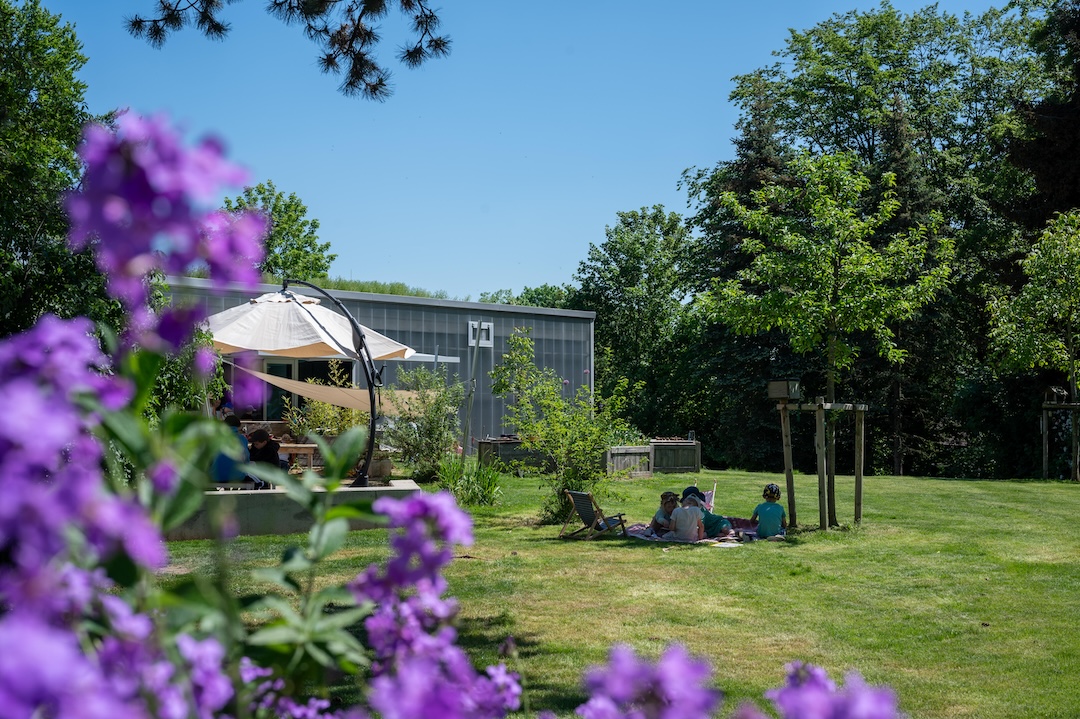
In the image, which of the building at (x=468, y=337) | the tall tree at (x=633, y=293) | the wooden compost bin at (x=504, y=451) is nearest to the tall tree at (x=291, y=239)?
the tall tree at (x=633, y=293)

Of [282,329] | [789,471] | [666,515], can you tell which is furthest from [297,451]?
[789,471]

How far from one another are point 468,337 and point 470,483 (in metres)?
10.9

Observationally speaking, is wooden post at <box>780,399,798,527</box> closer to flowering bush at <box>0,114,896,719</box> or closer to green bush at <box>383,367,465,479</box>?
green bush at <box>383,367,465,479</box>

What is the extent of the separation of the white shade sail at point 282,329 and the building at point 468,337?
8.17 meters

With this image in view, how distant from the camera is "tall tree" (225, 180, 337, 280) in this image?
39219 mm

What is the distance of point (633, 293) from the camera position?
1479 inches

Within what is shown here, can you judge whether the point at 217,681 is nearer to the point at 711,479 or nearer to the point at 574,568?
the point at 574,568

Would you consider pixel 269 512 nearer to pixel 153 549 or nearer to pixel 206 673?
pixel 206 673

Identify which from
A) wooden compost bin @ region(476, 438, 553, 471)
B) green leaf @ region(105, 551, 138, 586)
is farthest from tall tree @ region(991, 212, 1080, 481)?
green leaf @ region(105, 551, 138, 586)

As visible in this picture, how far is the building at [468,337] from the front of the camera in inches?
829

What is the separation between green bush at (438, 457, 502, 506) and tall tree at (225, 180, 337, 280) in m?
27.8

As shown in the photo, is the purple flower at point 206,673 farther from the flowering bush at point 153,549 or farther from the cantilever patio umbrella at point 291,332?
the cantilever patio umbrella at point 291,332

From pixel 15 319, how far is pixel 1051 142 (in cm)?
2058

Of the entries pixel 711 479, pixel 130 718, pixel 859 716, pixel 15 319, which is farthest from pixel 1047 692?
pixel 711 479
